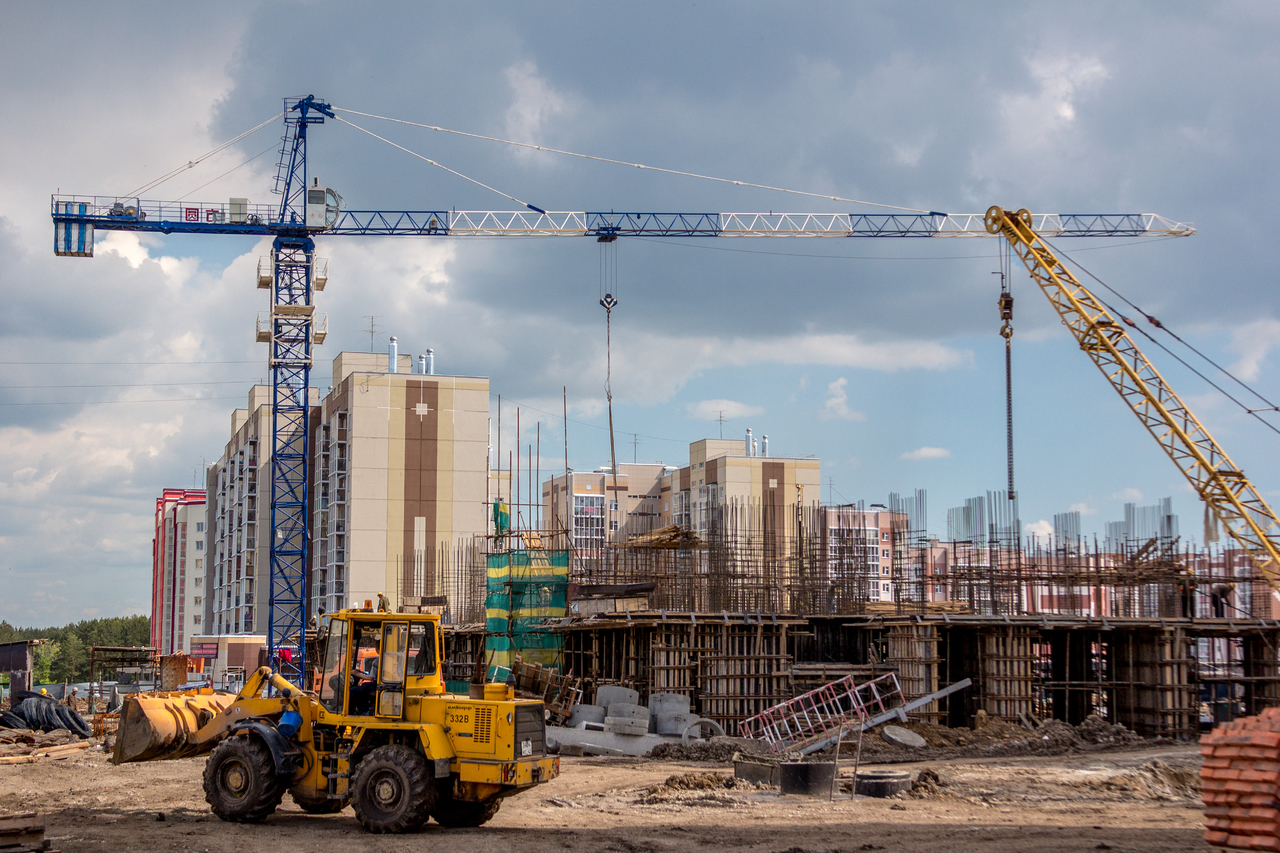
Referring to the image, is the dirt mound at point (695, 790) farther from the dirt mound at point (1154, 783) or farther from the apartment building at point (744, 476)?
the apartment building at point (744, 476)

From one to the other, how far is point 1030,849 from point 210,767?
32.0 ft

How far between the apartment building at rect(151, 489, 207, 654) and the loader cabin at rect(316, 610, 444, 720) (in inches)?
4027

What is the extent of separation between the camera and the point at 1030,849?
510 inches

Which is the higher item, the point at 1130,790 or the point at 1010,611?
the point at 1010,611

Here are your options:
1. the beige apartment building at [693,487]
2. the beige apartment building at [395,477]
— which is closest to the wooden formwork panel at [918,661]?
the beige apartment building at [395,477]

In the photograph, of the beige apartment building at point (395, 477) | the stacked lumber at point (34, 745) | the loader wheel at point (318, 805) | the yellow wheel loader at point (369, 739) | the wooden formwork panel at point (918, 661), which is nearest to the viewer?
the yellow wheel loader at point (369, 739)

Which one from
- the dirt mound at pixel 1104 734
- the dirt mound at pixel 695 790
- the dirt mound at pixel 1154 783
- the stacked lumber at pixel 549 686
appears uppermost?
the stacked lumber at pixel 549 686

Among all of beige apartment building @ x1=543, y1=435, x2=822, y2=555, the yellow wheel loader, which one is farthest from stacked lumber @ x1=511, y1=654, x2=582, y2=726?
beige apartment building @ x1=543, y1=435, x2=822, y2=555

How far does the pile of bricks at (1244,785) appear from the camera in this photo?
11875 mm

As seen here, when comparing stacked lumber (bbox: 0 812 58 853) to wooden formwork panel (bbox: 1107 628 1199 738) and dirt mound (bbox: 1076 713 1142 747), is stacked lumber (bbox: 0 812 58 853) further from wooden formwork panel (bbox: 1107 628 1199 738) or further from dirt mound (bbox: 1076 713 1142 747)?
wooden formwork panel (bbox: 1107 628 1199 738)

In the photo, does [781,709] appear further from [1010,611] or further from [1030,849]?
[1030,849]

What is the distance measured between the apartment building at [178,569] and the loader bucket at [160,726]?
101 m

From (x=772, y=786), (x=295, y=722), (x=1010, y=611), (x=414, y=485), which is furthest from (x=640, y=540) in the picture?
(x=414, y=485)

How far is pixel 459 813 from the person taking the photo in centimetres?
1404
